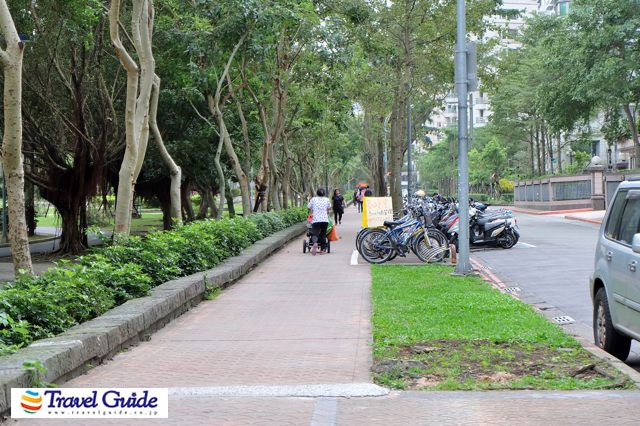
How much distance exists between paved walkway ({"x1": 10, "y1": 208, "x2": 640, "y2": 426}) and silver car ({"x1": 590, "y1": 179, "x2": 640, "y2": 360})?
52.1 inches

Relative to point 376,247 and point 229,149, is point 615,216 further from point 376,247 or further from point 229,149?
point 229,149

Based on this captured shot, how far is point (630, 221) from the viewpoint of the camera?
8.00 meters

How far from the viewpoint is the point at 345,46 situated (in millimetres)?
26219

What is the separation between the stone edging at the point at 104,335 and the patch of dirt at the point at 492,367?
2523 mm

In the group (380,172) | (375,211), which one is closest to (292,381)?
(375,211)

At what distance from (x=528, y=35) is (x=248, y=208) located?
1367 inches

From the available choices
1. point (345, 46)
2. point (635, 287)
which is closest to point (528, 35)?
point (345, 46)

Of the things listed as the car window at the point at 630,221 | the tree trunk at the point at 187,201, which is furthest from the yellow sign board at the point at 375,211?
the tree trunk at the point at 187,201

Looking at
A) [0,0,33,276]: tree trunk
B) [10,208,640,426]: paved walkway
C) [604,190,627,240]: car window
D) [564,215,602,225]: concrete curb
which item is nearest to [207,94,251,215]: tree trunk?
[10,208,640,426]: paved walkway

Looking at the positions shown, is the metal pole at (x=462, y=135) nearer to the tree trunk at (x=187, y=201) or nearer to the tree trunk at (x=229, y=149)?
the tree trunk at (x=229, y=149)

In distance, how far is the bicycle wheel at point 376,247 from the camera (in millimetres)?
18453

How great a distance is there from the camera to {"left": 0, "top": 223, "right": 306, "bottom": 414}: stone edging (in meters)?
6.25

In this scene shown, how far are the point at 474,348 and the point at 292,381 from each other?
2043mm

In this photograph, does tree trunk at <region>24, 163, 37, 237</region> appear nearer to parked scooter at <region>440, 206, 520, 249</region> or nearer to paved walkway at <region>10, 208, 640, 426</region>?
parked scooter at <region>440, 206, 520, 249</region>
